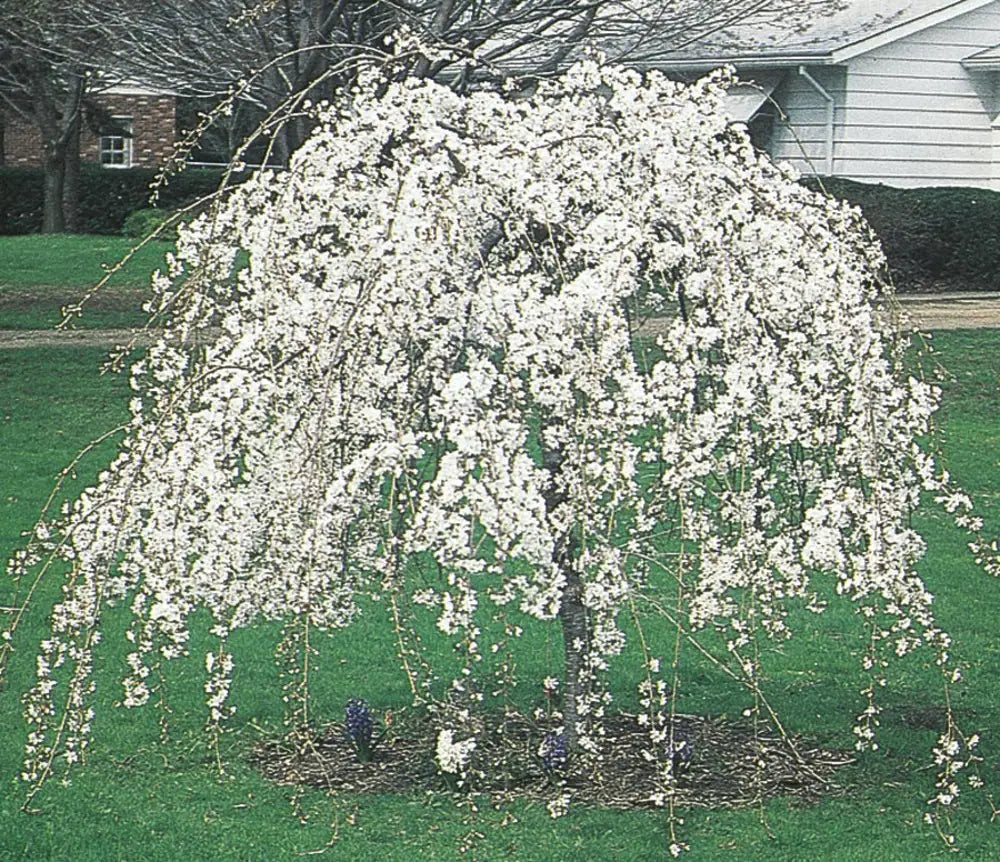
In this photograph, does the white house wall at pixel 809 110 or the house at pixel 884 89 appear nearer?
the house at pixel 884 89

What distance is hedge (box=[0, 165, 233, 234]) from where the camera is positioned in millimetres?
27062

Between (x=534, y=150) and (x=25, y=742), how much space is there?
2812 mm

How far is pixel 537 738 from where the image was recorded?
19.8 feet

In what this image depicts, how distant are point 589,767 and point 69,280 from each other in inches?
596

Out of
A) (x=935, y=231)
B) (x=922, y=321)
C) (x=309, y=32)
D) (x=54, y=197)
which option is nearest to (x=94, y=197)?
(x=54, y=197)

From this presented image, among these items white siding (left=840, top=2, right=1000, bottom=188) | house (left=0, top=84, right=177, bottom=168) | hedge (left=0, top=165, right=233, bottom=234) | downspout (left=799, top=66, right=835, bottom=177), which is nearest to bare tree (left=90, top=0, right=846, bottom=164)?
downspout (left=799, top=66, right=835, bottom=177)

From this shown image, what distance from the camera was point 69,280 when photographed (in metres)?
19.7

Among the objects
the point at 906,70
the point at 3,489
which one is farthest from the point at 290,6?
the point at 906,70

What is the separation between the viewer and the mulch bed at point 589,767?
18.4ft

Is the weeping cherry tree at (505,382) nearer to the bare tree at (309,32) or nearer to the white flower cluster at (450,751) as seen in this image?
the white flower cluster at (450,751)

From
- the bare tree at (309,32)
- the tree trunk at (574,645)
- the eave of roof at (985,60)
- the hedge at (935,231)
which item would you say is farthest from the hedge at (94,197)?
the tree trunk at (574,645)

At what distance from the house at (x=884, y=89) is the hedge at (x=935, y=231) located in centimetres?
156

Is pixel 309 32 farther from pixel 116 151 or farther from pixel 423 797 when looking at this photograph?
pixel 116 151

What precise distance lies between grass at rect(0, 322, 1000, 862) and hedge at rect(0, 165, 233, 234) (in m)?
19.5
